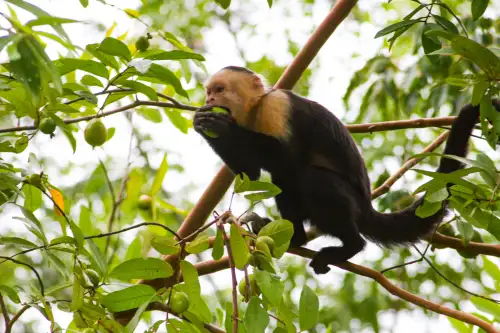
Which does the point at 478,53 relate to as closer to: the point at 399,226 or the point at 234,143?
the point at 234,143

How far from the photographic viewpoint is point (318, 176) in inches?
144

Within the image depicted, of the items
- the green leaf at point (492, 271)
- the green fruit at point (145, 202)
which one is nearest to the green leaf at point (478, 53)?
the green leaf at point (492, 271)

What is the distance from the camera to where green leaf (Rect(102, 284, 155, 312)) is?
1874 mm

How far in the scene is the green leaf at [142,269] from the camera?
1.89 meters

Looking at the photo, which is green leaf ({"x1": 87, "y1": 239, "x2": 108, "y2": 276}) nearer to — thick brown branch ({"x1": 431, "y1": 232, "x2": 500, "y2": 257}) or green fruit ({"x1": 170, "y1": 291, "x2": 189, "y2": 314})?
green fruit ({"x1": 170, "y1": 291, "x2": 189, "y2": 314})

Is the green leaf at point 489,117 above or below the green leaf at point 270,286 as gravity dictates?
above

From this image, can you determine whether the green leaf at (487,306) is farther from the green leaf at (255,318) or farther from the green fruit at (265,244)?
the green leaf at (255,318)

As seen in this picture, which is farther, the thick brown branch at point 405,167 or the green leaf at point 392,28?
the thick brown branch at point 405,167

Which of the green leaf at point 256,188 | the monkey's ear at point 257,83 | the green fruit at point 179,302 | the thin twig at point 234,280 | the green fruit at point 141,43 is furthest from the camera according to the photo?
the monkey's ear at point 257,83

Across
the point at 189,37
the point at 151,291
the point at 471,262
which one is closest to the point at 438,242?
the point at 151,291

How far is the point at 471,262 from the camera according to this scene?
646 cm

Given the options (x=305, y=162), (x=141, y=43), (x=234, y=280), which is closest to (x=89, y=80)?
(x=141, y=43)

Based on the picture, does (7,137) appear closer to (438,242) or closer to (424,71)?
(438,242)

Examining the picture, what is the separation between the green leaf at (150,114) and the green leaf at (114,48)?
55.2 inches
